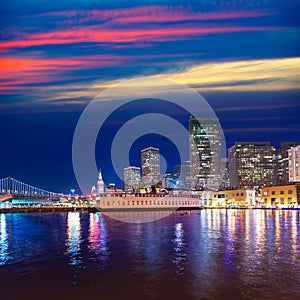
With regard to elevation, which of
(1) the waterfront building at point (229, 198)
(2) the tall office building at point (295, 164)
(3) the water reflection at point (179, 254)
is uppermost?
(2) the tall office building at point (295, 164)

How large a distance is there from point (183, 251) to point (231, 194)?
122 m

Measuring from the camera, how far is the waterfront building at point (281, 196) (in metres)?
111

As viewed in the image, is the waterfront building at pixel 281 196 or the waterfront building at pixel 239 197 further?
the waterfront building at pixel 239 197

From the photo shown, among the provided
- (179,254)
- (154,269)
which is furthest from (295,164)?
(154,269)

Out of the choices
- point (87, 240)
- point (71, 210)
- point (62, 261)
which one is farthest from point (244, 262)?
point (71, 210)

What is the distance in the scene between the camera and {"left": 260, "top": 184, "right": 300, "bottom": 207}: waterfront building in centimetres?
11067

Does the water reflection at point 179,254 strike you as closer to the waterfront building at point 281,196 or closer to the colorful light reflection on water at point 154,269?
the colorful light reflection on water at point 154,269

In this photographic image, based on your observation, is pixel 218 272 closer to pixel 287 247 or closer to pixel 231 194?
pixel 287 247

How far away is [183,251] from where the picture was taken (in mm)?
29672

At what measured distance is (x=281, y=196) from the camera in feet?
386

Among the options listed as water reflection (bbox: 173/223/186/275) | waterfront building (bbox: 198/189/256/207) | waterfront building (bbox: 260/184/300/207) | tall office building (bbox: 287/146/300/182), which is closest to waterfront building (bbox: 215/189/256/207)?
waterfront building (bbox: 198/189/256/207)

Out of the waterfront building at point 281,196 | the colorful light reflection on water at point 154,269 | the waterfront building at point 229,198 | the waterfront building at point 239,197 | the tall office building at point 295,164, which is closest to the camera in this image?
the colorful light reflection on water at point 154,269

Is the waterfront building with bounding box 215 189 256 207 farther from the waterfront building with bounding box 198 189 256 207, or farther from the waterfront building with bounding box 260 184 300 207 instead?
the waterfront building with bounding box 260 184 300 207

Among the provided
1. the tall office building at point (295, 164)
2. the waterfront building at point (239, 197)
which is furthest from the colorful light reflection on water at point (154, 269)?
the tall office building at point (295, 164)
